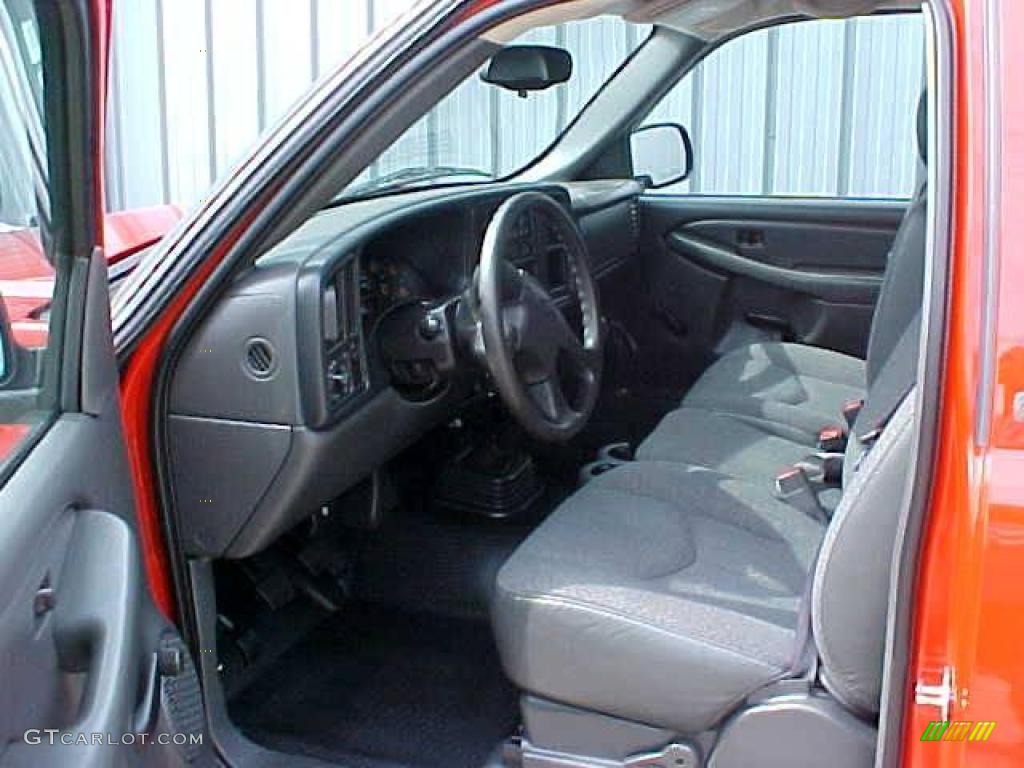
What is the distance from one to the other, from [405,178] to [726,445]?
0.92 metres

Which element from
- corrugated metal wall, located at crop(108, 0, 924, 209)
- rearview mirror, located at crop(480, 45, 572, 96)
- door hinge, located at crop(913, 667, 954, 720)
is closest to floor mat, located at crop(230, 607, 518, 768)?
door hinge, located at crop(913, 667, 954, 720)

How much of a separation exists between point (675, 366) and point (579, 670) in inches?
68.9

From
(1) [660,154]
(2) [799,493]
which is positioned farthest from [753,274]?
(2) [799,493]

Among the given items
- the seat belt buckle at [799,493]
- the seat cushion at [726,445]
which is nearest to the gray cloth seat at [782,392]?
the seat cushion at [726,445]

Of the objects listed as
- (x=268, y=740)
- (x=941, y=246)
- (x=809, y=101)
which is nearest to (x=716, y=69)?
(x=809, y=101)

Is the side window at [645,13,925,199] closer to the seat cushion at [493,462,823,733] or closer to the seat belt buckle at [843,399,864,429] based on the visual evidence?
the seat belt buckle at [843,399,864,429]

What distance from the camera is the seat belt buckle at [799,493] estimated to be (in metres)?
2.08

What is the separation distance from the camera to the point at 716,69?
470 cm

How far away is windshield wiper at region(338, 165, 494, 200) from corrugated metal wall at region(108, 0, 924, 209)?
0.70 meters

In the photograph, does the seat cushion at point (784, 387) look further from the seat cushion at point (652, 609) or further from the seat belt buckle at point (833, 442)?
the seat cushion at point (652, 609)

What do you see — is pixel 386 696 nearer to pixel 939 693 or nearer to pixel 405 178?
pixel 405 178

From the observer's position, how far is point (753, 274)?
3246 mm

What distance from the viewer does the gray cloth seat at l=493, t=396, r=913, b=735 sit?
1.42m

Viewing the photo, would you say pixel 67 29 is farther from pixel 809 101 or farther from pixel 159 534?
pixel 809 101
